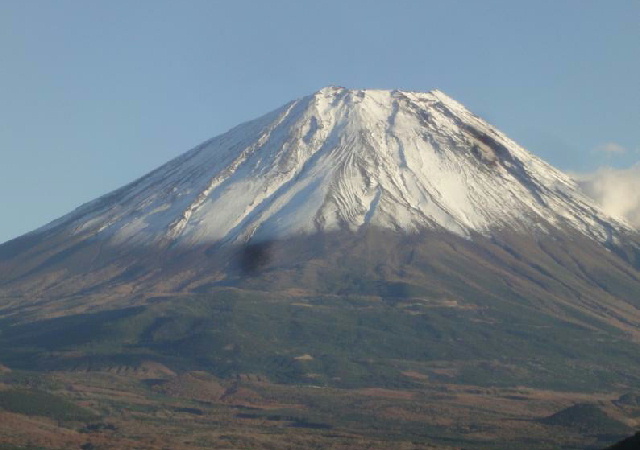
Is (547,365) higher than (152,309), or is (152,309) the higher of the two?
(152,309)

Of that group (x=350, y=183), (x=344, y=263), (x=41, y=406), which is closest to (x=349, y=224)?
(x=350, y=183)

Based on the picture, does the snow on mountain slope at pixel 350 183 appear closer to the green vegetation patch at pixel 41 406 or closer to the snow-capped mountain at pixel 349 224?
the snow-capped mountain at pixel 349 224

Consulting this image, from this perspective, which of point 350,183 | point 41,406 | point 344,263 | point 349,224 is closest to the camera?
point 41,406

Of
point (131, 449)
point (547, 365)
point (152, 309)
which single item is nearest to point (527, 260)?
point (547, 365)

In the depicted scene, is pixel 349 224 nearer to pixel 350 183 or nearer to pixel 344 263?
pixel 350 183

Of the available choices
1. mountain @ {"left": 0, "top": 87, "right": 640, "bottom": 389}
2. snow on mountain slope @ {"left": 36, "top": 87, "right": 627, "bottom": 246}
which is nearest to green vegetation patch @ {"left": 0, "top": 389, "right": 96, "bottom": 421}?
mountain @ {"left": 0, "top": 87, "right": 640, "bottom": 389}

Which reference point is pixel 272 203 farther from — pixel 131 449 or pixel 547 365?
pixel 131 449

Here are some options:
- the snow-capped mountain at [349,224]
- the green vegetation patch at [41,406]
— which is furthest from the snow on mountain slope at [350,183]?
the green vegetation patch at [41,406]
